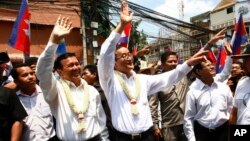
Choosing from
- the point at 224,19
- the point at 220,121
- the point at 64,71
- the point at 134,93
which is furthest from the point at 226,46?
the point at 224,19

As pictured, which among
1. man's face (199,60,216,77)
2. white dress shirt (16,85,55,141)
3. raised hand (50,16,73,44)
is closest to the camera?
raised hand (50,16,73,44)

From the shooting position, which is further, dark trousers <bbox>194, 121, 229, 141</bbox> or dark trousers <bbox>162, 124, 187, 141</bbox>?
dark trousers <bbox>162, 124, 187, 141</bbox>

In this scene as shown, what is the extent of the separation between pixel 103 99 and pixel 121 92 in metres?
0.72

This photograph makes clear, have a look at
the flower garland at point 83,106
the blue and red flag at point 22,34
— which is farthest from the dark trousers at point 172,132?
the blue and red flag at point 22,34

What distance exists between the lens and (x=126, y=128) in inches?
165

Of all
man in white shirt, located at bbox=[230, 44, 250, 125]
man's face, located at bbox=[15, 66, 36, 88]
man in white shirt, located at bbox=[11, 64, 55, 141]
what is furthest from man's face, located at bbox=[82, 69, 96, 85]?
man in white shirt, located at bbox=[230, 44, 250, 125]

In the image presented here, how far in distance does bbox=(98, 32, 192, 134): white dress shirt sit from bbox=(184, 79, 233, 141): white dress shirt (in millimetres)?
603

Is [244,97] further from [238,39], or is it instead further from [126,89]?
[238,39]

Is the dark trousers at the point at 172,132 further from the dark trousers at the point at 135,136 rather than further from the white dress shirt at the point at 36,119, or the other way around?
the white dress shirt at the point at 36,119

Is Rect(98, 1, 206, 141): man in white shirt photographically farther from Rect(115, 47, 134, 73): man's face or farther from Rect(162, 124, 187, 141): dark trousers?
Rect(162, 124, 187, 141): dark trousers

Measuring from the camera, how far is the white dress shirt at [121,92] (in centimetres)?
404

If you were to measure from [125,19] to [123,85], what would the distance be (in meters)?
0.75

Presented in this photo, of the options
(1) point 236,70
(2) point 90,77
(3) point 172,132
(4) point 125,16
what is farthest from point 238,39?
(4) point 125,16

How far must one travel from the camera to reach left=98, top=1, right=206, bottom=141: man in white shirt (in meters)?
4.11
